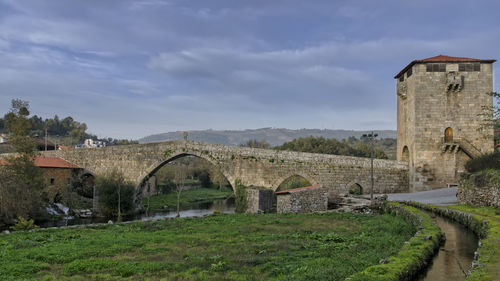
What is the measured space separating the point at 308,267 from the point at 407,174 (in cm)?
2048

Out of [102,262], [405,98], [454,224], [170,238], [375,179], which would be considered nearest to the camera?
[102,262]

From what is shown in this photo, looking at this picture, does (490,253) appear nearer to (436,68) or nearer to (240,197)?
(436,68)

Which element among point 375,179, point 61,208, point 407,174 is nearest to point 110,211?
point 61,208

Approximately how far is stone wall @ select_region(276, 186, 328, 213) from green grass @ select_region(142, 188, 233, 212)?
1577 centimetres

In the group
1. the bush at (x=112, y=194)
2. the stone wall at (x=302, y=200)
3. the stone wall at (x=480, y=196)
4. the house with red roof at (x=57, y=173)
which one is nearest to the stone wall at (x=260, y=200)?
the stone wall at (x=302, y=200)

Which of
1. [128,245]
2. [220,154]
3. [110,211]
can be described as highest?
[220,154]

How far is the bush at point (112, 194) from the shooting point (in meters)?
29.7

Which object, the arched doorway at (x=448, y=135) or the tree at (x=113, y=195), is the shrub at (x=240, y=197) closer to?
the tree at (x=113, y=195)

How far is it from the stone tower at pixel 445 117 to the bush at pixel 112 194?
19222mm

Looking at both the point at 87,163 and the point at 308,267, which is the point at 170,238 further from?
the point at 87,163

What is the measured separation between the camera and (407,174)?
26.3 metres

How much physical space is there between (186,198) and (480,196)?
3116 cm

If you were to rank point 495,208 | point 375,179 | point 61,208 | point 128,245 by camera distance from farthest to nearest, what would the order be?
1. point 61,208
2. point 375,179
3. point 495,208
4. point 128,245

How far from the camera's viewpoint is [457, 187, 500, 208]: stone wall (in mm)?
14850
